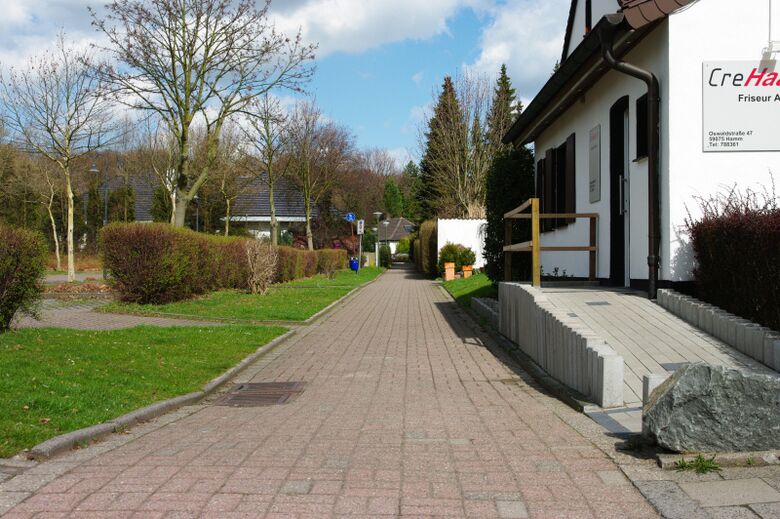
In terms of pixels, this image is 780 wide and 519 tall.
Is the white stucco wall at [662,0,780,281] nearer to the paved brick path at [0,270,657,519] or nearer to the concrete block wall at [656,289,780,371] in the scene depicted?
the concrete block wall at [656,289,780,371]

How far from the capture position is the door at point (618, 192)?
11.9 meters

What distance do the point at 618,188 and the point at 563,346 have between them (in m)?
5.30

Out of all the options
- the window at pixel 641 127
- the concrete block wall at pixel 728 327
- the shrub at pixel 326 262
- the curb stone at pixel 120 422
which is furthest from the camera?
the shrub at pixel 326 262

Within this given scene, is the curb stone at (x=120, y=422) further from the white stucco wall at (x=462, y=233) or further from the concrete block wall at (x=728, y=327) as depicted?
the white stucco wall at (x=462, y=233)

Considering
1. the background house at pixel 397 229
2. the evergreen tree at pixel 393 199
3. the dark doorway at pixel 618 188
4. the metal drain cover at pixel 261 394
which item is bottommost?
the metal drain cover at pixel 261 394

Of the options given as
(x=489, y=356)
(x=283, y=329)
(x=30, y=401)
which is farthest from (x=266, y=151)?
(x=30, y=401)

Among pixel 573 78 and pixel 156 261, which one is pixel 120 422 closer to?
pixel 573 78

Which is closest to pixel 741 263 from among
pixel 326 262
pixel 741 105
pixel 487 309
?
pixel 741 105

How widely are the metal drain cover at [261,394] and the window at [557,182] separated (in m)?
8.61

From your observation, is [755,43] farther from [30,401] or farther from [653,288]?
[30,401]

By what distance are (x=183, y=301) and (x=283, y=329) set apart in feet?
18.4

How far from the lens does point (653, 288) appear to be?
10.0 meters

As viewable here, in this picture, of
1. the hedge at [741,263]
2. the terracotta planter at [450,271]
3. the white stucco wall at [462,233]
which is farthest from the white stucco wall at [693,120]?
the white stucco wall at [462,233]

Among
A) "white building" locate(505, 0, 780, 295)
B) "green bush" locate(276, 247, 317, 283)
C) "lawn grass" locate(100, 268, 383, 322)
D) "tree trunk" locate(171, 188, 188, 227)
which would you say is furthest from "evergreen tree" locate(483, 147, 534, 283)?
"green bush" locate(276, 247, 317, 283)
